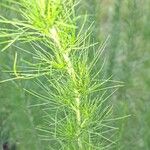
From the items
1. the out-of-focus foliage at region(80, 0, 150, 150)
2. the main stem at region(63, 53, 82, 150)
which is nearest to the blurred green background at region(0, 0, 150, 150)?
the out-of-focus foliage at region(80, 0, 150, 150)

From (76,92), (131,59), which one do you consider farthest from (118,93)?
(76,92)

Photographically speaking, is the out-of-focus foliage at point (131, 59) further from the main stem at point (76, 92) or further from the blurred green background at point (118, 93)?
the main stem at point (76, 92)

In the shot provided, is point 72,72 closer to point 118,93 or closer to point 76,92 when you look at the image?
point 76,92

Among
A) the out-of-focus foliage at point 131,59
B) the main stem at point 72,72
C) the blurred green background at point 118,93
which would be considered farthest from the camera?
the out-of-focus foliage at point 131,59

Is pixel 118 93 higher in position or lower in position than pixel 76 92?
lower

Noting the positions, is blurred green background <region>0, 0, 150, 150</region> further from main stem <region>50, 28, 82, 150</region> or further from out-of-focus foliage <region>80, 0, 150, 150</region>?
main stem <region>50, 28, 82, 150</region>

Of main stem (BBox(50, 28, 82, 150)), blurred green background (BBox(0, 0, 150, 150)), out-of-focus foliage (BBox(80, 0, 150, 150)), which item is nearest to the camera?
main stem (BBox(50, 28, 82, 150))

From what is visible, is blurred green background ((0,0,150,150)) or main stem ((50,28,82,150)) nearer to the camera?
main stem ((50,28,82,150))

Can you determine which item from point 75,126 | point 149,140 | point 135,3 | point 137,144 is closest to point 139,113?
point 137,144

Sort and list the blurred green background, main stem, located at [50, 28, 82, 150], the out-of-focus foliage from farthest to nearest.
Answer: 1. the out-of-focus foliage
2. the blurred green background
3. main stem, located at [50, 28, 82, 150]

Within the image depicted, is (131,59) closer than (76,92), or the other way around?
(76,92)

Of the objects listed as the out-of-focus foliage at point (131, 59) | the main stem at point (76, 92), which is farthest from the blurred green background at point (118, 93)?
the main stem at point (76, 92)
